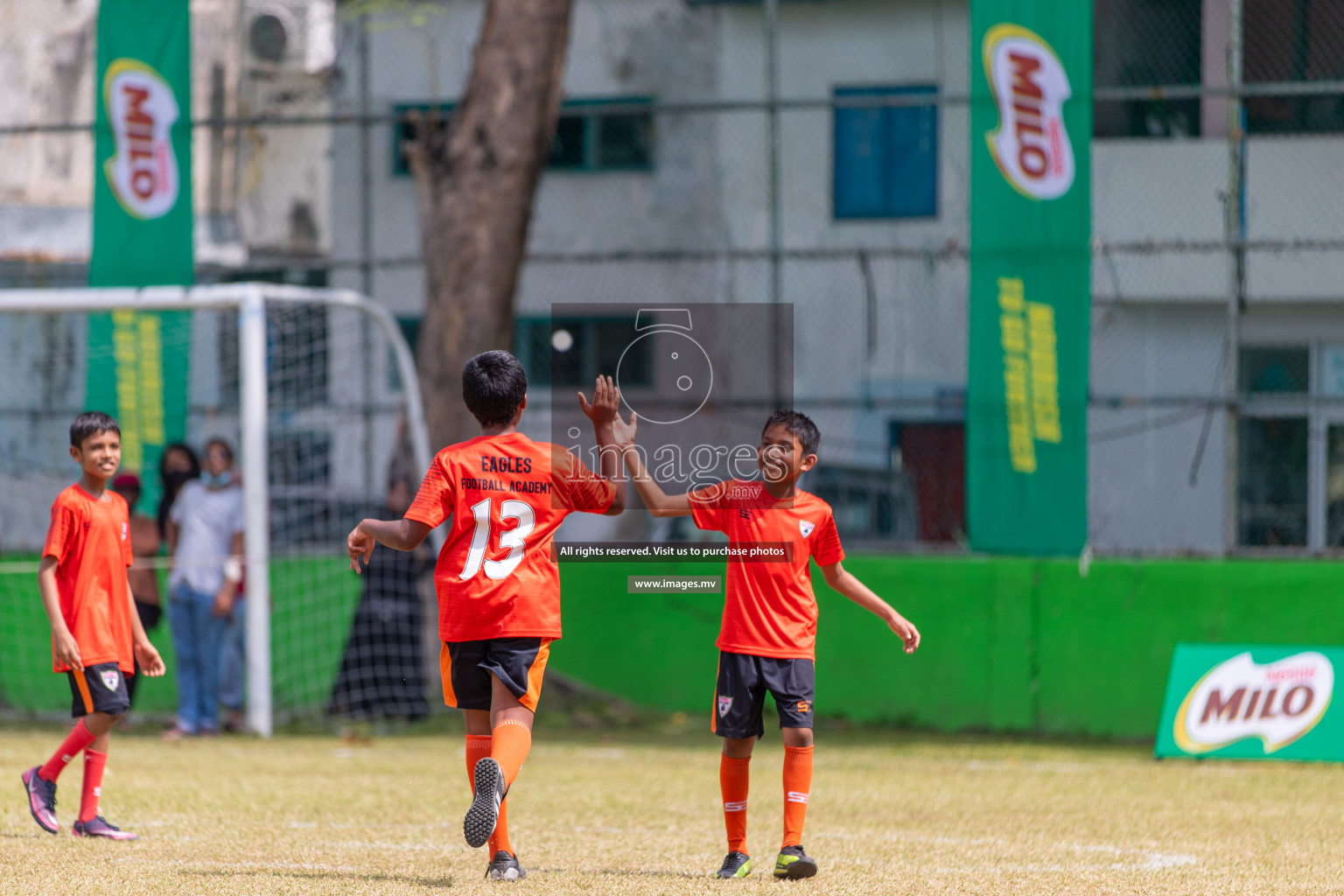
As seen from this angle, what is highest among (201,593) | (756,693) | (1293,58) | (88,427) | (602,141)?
(1293,58)

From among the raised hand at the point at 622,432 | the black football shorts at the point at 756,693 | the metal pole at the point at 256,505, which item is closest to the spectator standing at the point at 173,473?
the metal pole at the point at 256,505

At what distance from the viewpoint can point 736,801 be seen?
201 inches

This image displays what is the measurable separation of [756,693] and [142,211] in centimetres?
809

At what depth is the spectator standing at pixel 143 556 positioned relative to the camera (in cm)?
984

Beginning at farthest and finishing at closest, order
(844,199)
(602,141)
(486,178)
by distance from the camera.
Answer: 1. (602,141)
2. (844,199)
3. (486,178)

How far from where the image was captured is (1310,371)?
14.8 m

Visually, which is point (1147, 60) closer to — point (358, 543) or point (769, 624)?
point (769, 624)

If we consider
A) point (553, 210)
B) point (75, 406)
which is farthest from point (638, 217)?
point (75, 406)

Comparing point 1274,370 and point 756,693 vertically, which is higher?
point 1274,370

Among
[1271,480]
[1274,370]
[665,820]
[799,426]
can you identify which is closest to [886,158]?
[1274,370]

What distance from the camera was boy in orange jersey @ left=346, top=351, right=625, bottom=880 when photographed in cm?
481

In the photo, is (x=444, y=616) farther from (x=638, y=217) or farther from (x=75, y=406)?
(x=638, y=217)

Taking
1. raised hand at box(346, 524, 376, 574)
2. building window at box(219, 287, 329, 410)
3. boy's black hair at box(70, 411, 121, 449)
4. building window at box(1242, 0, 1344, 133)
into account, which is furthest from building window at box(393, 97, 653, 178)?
raised hand at box(346, 524, 376, 574)

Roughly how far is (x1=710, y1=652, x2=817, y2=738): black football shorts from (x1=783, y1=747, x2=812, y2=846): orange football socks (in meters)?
0.11
